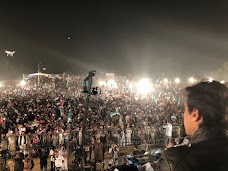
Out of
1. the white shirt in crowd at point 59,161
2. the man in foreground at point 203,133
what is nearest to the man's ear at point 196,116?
the man in foreground at point 203,133

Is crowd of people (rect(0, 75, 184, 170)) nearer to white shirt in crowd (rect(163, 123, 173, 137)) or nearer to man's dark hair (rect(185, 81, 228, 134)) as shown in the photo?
white shirt in crowd (rect(163, 123, 173, 137))

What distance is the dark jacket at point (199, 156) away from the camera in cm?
115

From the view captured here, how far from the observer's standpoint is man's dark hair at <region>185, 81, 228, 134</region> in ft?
→ 4.18

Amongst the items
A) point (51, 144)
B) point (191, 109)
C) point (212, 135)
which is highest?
point (191, 109)

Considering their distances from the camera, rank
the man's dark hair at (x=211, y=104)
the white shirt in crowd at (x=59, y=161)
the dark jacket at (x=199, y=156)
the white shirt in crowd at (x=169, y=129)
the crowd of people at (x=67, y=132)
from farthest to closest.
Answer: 1. the white shirt in crowd at (x=169, y=129)
2. the crowd of people at (x=67, y=132)
3. the white shirt in crowd at (x=59, y=161)
4. the man's dark hair at (x=211, y=104)
5. the dark jacket at (x=199, y=156)

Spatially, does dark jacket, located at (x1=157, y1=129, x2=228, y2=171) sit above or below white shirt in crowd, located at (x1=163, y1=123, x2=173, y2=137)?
above

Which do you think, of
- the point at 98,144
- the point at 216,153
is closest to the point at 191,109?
the point at 216,153

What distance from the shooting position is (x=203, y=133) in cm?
124

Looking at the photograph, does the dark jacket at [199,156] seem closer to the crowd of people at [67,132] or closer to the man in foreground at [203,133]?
the man in foreground at [203,133]

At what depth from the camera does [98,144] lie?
444 inches

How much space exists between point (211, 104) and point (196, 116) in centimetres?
10

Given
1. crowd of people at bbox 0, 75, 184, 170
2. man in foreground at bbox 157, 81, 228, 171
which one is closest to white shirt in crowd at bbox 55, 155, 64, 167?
crowd of people at bbox 0, 75, 184, 170

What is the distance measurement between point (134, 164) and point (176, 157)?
1409mm

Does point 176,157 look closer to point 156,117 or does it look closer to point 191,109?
point 191,109
